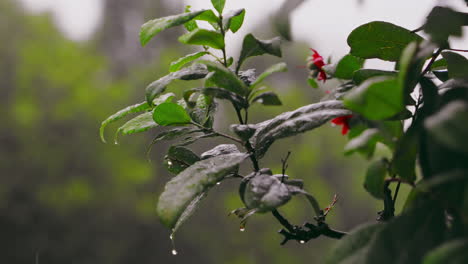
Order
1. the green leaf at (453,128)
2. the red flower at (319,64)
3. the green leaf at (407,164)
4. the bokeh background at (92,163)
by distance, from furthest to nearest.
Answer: the bokeh background at (92,163)
the red flower at (319,64)
the green leaf at (407,164)
the green leaf at (453,128)

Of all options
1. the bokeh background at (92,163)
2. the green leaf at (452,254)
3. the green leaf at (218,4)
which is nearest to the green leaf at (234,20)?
the green leaf at (218,4)

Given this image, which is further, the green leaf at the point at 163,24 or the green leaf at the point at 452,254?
the green leaf at the point at 163,24

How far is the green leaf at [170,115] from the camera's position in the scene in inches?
14.5

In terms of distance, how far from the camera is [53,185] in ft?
21.5

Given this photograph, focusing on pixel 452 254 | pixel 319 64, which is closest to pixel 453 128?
pixel 452 254

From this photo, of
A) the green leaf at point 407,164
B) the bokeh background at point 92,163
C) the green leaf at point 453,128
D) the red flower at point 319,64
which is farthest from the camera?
the bokeh background at point 92,163

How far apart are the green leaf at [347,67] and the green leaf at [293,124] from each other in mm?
88

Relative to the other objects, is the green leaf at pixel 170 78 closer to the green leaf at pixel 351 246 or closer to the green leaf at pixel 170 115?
the green leaf at pixel 170 115

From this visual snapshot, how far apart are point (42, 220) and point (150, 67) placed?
8.94 ft

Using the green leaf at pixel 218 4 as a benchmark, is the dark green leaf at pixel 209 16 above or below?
below

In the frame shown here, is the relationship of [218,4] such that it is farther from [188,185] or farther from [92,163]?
[92,163]

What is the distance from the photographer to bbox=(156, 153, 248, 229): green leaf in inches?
11.3

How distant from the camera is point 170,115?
375 mm

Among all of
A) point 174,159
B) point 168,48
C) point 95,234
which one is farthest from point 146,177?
point 174,159
